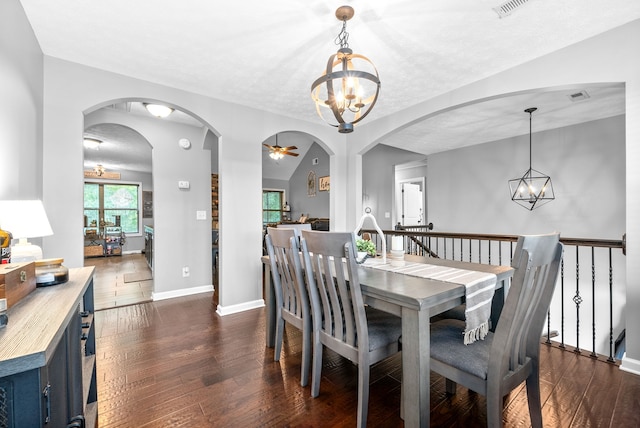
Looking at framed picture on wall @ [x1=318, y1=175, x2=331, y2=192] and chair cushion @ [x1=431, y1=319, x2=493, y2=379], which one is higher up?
framed picture on wall @ [x1=318, y1=175, x2=331, y2=192]

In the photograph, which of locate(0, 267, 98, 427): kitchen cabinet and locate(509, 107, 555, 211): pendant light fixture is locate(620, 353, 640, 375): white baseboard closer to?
locate(509, 107, 555, 211): pendant light fixture

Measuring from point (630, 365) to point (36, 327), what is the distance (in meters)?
3.45

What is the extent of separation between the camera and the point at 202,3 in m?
1.94

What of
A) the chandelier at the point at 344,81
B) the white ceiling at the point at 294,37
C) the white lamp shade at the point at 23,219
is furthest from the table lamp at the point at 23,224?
the chandelier at the point at 344,81

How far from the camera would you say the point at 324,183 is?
301 inches

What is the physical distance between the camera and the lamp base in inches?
53.7

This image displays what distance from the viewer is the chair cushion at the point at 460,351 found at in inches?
53.4

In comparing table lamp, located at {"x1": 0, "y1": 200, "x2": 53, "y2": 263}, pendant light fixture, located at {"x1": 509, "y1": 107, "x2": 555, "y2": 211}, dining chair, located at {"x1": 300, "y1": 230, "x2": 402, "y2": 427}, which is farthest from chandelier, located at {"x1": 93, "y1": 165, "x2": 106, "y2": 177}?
pendant light fixture, located at {"x1": 509, "y1": 107, "x2": 555, "y2": 211}

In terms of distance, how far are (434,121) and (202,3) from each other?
361 cm

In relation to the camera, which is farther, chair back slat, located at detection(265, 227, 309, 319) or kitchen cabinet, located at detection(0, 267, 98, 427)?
chair back slat, located at detection(265, 227, 309, 319)

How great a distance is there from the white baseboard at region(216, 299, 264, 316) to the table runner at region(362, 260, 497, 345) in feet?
7.38

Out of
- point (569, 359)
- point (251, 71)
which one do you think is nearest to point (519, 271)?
point (569, 359)

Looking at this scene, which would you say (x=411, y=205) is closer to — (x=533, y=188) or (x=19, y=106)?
(x=533, y=188)

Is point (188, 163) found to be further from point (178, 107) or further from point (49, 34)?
point (49, 34)
